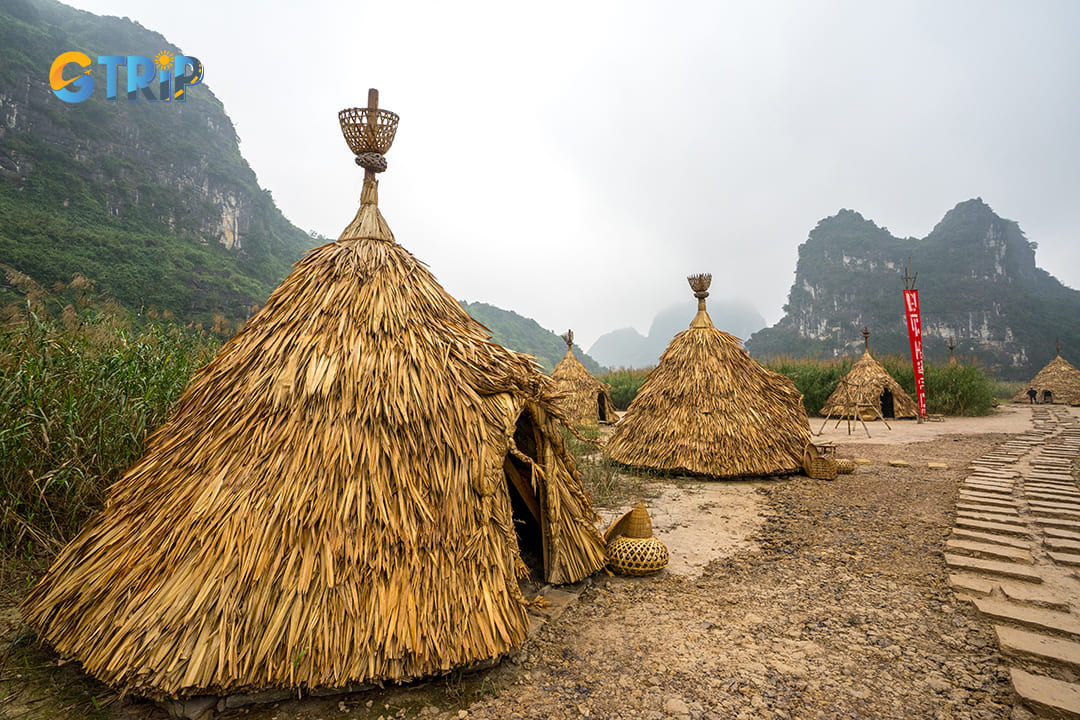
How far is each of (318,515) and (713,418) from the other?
6.40 metres

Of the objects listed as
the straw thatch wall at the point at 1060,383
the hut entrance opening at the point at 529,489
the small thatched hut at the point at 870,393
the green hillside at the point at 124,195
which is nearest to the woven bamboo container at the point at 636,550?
the hut entrance opening at the point at 529,489

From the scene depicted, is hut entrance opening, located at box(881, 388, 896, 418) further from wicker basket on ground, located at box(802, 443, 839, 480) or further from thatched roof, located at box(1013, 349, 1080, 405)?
thatched roof, located at box(1013, 349, 1080, 405)

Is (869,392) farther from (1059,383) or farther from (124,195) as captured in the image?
(124,195)

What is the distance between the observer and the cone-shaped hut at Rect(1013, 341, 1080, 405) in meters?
21.6

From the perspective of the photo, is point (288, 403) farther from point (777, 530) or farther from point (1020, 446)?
point (1020, 446)

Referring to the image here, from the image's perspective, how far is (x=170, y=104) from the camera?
50469 mm

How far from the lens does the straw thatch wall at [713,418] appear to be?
7.40 metres

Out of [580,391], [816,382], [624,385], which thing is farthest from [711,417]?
[624,385]

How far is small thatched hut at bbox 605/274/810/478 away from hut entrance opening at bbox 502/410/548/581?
3.62 metres

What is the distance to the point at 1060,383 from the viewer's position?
72.8 ft

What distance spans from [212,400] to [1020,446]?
43.9 feet

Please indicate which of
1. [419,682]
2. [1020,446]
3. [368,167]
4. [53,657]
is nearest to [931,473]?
[1020,446]

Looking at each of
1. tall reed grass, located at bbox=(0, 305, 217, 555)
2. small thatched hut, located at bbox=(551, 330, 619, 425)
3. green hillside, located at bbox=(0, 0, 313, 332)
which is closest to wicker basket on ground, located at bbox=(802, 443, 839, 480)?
tall reed grass, located at bbox=(0, 305, 217, 555)

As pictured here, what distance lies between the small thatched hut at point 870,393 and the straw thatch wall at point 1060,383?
12.1 m
